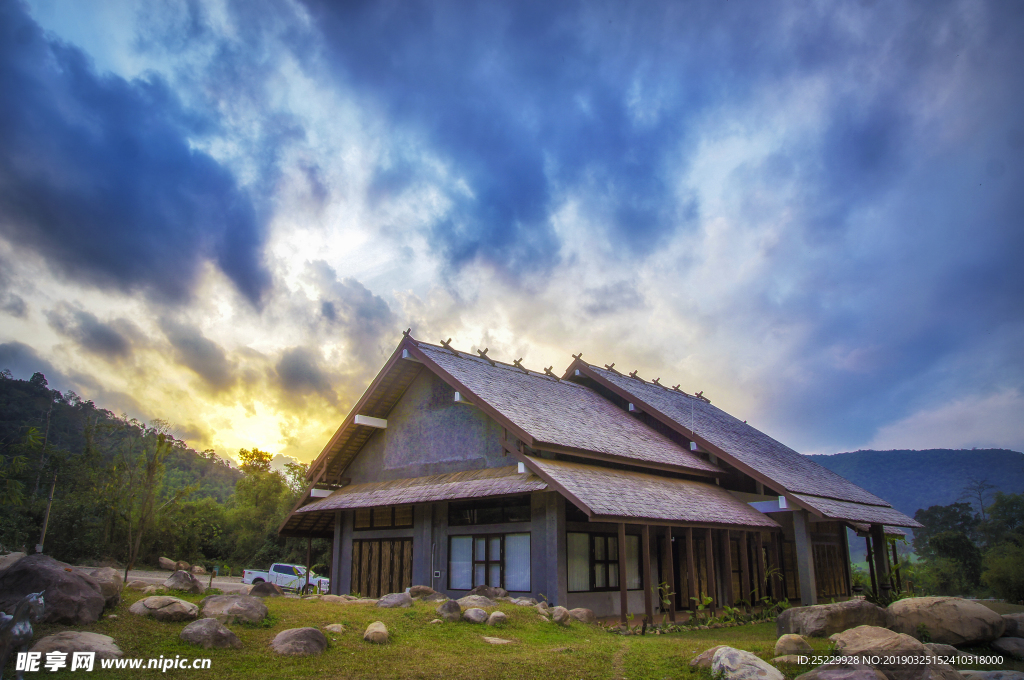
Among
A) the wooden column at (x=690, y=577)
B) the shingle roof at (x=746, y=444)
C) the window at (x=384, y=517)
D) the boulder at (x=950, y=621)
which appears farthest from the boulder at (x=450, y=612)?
the shingle roof at (x=746, y=444)

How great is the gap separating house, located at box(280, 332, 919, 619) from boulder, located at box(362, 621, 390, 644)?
523 cm

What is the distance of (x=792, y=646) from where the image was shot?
32.2 ft

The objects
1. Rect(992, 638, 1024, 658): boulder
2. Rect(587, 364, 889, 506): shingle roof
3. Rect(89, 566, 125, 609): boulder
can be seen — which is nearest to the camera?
Rect(89, 566, 125, 609): boulder

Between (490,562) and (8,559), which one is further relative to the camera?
(490,562)

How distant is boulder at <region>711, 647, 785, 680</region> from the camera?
8.30 m

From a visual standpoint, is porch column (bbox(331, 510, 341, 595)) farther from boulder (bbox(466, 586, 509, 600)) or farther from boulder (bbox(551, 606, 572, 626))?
boulder (bbox(551, 606, 572, 626))

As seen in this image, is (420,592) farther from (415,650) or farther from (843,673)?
(843,673)

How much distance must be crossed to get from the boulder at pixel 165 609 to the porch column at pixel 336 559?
37.9 ft

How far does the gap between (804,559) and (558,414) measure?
8282 mm

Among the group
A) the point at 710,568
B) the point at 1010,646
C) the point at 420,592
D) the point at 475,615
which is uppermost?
the point at 710,568

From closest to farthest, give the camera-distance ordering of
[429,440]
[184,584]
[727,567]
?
[184,584], [727,567], [429,440]

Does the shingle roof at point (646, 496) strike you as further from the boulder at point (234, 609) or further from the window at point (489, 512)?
the boulder at point (234, 609)

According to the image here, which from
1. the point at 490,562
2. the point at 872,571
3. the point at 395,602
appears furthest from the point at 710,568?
the point at 872,571

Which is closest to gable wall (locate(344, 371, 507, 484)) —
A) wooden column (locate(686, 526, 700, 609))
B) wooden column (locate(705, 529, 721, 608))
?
wooden column (locate(686, 526, 700, 609))
